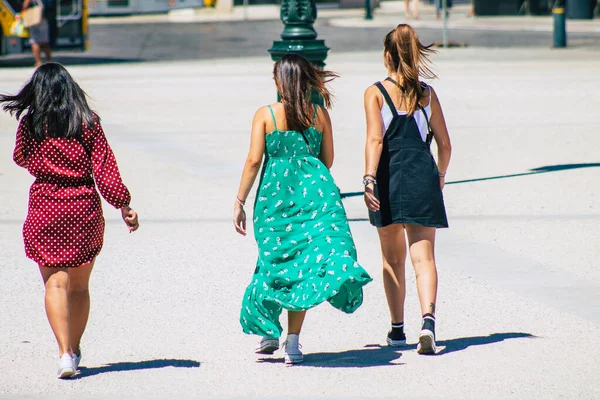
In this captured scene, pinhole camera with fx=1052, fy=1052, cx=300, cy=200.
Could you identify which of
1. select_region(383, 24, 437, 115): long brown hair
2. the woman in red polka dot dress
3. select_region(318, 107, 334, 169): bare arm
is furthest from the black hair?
select_region(383, 24, 437, 115): long brown hair

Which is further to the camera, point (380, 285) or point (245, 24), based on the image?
point (245, 24)

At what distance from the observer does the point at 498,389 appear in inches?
189

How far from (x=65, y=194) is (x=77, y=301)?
54 centimetres

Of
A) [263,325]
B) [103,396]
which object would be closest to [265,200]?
[263,325]

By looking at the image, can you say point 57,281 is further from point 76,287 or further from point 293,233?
point 293,233

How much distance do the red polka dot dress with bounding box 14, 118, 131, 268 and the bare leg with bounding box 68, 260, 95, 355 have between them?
0.10m

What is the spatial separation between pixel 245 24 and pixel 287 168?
105ft

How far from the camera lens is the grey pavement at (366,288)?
16.4ft

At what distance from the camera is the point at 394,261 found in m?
5.67

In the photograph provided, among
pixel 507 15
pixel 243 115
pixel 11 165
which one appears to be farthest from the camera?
pixel 507 15

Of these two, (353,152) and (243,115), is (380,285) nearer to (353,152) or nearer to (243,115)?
(353,152)

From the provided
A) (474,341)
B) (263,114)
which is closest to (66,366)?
(263,114)

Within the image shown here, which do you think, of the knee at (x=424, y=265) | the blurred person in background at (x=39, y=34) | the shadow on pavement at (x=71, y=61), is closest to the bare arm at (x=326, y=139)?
the knee at (x=424, y=265)

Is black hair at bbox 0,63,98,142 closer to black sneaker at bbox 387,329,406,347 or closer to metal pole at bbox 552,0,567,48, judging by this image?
black sneaker at bbox 387,329,406,347
